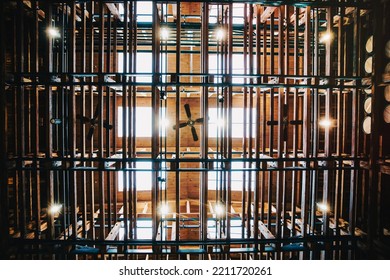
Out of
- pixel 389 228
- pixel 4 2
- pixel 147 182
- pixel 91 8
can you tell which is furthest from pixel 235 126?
pixel 4 2

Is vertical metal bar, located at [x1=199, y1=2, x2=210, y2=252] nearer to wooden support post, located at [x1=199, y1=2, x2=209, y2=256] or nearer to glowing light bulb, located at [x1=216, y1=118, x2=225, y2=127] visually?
wooden support post, located at [x1=199, y1=2, x2=209, y2=256]

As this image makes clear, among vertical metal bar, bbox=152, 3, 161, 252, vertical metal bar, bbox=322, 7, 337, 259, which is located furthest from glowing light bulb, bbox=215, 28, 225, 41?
vertical metal bar, bbox=322, 7, 337, 259

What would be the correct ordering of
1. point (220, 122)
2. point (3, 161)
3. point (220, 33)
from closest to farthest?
1. point (3, 161)
2. point (220, 122)
3. point (220, 33)

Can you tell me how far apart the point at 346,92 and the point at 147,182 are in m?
11.2

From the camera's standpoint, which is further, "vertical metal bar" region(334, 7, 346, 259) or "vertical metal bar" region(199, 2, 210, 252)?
"vertical metal bar" region(334, 7, 346, 259)

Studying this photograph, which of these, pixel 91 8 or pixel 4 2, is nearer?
pixel 4 2

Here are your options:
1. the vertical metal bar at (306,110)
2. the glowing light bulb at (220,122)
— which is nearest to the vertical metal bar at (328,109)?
the vertical metal bar at (306,110)

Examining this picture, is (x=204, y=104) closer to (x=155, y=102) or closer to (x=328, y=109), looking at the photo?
(x=155, y=102)

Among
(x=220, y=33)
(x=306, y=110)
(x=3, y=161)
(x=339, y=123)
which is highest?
(x=220, y=33)

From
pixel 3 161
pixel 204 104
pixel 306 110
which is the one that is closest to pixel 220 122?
pixel 204 104

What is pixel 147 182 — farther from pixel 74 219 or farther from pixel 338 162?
pixel 338 162

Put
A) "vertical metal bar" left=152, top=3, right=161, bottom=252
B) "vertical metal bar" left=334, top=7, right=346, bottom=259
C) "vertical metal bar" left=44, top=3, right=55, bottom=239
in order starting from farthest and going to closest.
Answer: "vertical metal bar" left=334, top=7, right=346, bottom=259, "vertical metal bar" left=44, top=3, right=55, bottom=239, "vertical metal bar" left=152, top=3, right=161, bottom=252

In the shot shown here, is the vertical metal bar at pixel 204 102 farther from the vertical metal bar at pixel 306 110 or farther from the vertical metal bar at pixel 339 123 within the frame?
the vertical metal bar at pixel 339 123

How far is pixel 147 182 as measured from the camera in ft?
47.3
